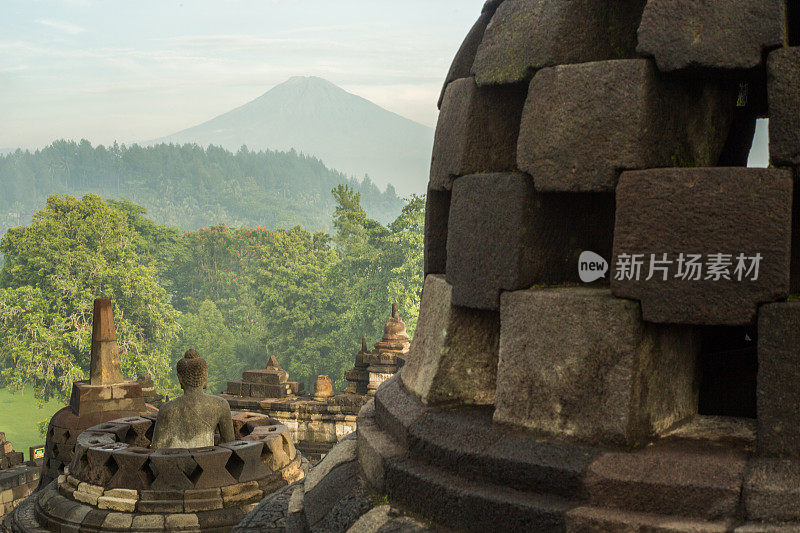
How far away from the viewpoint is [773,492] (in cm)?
237

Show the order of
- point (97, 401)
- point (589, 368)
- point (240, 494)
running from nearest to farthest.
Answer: point (589, 368) → point (240, 494) → point (97, 401)

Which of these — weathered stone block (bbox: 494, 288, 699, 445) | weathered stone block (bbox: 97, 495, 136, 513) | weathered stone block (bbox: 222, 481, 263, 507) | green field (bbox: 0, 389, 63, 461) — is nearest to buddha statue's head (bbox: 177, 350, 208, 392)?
weathered stone block (bbox: 222, 481, 263, 507)

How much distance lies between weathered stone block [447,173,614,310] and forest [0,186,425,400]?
2489 centimetres

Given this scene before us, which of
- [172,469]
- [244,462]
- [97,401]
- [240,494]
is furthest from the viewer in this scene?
[97,401]

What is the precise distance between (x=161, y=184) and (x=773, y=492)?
364ft

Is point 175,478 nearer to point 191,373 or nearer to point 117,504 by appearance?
point 117,504

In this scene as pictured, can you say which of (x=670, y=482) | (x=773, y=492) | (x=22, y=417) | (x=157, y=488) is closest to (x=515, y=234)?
(x=670, y=482)

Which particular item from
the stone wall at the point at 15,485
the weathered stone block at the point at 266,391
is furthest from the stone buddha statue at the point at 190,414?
the weathered stone block at the point at 266,391

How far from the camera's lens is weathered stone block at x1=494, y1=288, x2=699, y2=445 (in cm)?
268

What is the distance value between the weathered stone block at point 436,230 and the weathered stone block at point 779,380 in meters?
1.66

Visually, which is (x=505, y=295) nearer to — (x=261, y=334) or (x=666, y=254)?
(x=666, y=254)

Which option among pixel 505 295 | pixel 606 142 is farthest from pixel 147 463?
pixel 606 142

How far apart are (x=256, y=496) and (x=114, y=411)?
4696 millimetres

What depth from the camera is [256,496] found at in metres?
7.24
